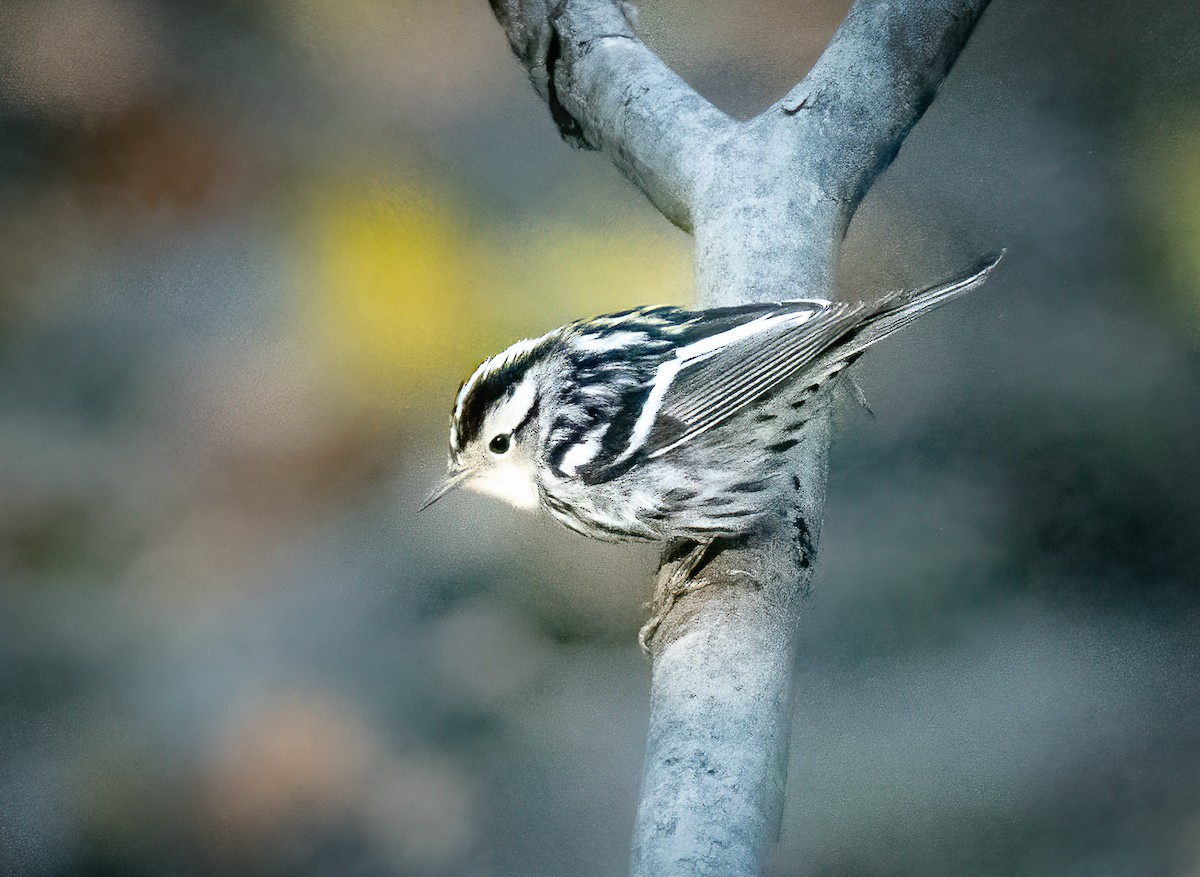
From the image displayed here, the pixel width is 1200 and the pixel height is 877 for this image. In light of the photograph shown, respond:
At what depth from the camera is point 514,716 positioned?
0.87 metres

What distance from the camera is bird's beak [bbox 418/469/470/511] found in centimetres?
90

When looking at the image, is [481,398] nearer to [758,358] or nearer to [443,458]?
[443,458]

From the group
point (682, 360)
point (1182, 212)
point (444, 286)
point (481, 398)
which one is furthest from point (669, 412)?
point (1182, 212)

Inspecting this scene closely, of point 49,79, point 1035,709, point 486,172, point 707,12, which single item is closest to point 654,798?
point 1035,709

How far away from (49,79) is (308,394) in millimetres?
471

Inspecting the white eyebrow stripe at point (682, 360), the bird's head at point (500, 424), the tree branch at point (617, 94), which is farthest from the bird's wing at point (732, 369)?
the tree branch at point (617, 94)

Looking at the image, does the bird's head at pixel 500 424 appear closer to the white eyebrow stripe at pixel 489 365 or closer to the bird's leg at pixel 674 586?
the white eyebrow stripe at pixel 489 365

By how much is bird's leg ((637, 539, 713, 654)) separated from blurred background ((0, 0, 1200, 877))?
3cm

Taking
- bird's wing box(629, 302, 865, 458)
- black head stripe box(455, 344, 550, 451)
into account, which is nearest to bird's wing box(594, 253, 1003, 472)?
bird's wing box(629, 302, 865, 458)

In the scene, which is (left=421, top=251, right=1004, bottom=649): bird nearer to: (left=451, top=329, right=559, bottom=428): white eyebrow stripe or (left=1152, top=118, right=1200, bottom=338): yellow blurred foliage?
(left=451, top=329, right=559, bottom=428): white eyebrow stripe

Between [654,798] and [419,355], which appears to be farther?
[419,355]

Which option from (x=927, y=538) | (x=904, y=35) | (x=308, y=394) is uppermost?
(x=904, y=35)

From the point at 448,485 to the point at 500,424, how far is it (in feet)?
0.26

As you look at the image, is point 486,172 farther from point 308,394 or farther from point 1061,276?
point 1061,276
